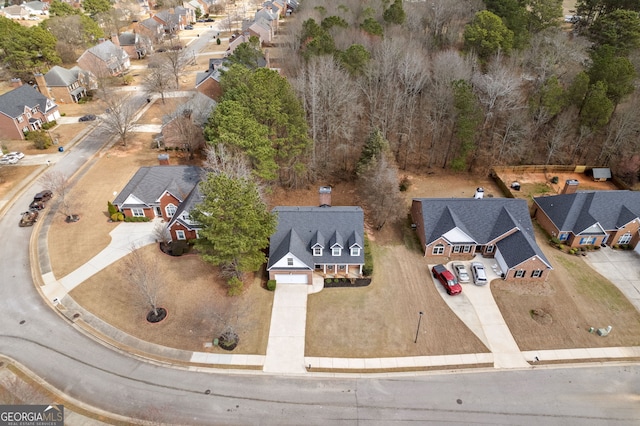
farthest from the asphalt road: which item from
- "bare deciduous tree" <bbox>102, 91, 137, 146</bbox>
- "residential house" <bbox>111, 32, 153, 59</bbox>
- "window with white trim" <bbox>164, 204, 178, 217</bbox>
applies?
"residential house" <bbox>111, 32, 153, 59</bbox>

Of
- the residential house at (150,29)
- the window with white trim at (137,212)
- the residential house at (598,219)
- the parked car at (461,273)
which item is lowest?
the parked car at (461,273)

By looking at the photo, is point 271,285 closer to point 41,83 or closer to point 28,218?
point 28,218

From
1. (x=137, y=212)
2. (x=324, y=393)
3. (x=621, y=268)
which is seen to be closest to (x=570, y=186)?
(x=621, y=268)

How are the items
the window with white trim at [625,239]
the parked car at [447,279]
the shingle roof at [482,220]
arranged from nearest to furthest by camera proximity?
the parked car at [447,279]
the shingle roof at [482,220]
the window with white trim at [625,239]

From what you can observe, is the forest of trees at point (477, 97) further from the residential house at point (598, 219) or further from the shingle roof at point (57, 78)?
the shingle roof at point (57, 78)

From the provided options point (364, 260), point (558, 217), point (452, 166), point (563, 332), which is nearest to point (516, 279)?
point (563, 332)

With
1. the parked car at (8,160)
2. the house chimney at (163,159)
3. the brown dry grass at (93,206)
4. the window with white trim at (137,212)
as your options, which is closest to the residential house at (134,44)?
the brown dry grass at (93,206)

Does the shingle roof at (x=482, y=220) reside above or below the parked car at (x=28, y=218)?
above

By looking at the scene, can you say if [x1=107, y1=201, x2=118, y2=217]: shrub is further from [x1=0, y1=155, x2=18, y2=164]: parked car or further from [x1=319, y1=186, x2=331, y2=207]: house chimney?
[x1=0, y1=155, x2=18, y2=164]: parked car

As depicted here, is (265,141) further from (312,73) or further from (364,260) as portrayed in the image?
(364,260)
